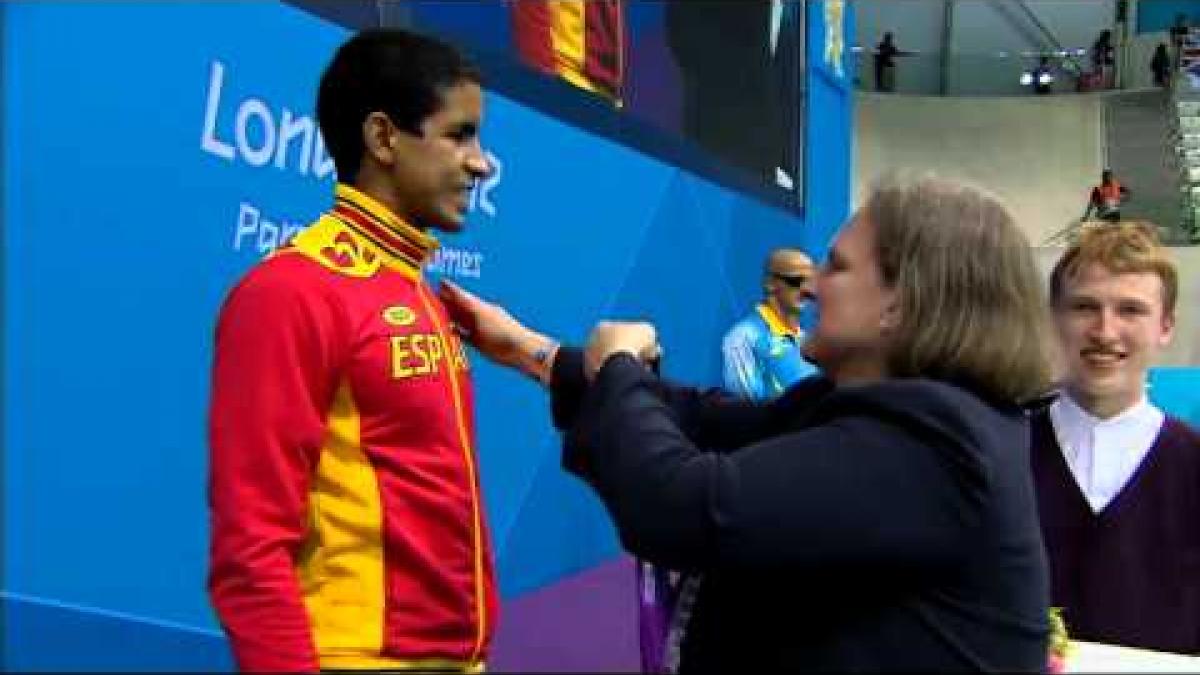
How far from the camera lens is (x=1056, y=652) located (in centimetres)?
132

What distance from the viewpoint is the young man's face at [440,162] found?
1322 millimetres

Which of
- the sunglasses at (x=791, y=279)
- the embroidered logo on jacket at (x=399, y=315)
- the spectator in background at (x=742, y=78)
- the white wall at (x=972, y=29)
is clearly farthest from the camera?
the white wall at (x=972, y=29)

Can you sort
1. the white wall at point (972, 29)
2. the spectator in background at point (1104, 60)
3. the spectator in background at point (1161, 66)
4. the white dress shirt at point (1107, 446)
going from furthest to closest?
the white wall at point (972, 29) < the spectator in background at point (1104, 60) < the spectator in background at point (1161, 66) < the white dress shirt at point (1107, 446)

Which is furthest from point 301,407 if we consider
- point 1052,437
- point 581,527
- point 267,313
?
point 581,527

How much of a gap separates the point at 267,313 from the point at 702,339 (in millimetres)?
3565

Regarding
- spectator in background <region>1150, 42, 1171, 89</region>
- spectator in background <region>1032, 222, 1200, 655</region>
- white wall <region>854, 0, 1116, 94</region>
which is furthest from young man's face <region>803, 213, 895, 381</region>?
spectator in background <region>1150, 42, 1171, 89</region>

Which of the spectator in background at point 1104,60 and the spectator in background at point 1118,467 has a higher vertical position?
the spectator in background at point 1104,60

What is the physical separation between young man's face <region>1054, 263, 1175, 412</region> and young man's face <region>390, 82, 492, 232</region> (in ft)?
2.66

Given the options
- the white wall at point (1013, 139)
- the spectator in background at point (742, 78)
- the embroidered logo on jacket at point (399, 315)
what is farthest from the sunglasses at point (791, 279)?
the white wall at point (1013, 139)

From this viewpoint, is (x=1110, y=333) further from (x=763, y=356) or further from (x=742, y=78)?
(x=742, y=78)

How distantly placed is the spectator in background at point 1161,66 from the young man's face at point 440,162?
56.3 feet

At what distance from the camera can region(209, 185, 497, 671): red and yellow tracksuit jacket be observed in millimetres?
1087

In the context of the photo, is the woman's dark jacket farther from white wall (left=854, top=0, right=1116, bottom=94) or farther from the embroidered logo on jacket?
white wall (left=854, top=0, right=1116, bottom=94)

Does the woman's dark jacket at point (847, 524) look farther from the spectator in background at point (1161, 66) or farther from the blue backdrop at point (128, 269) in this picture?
the spectator in background at point (1161, 66)
